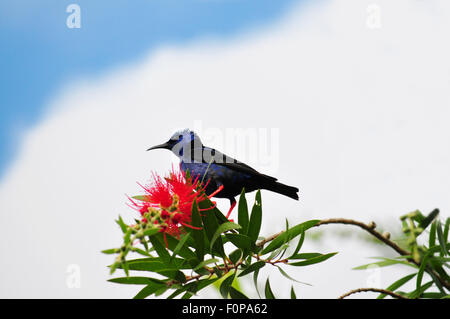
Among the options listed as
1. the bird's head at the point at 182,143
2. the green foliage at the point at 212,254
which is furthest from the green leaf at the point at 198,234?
the bird's head at the point at 182,143

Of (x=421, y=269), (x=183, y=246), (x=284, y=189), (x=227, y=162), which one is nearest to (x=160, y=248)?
(x=183, y=246)

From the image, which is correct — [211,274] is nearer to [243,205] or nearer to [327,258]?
[243,205]

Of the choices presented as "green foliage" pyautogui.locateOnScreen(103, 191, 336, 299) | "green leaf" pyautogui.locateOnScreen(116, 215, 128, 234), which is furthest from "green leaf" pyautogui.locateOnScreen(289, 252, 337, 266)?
"green leaf" pyautogui.locateOnScreen(116, 215, 128, 234)

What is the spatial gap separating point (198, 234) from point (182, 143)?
51cm

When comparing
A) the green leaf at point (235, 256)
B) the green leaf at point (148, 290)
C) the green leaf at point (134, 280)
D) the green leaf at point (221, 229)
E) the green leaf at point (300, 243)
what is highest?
the green leaf at point (221, 229)

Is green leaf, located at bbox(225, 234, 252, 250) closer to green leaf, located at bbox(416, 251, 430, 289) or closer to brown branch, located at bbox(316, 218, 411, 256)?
brown branch, located at bbox(316, 218, 411, 256)

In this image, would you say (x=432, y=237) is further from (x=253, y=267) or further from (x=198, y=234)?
(x=198, y=234)

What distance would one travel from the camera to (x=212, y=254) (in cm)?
120

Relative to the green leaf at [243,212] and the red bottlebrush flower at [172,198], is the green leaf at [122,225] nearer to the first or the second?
the red bottlebrush flower at [172,198]

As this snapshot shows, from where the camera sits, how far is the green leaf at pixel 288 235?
120cm
